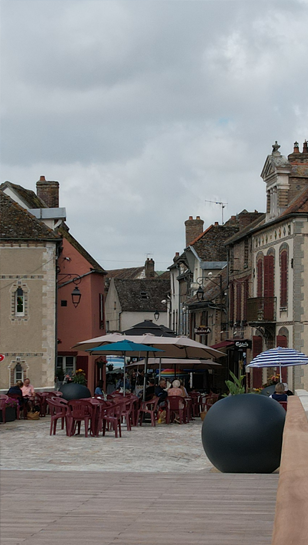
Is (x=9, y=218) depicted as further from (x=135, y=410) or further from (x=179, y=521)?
(x=179, y=521)

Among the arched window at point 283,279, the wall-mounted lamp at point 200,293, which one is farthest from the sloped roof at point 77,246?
the arched window at point 283,279

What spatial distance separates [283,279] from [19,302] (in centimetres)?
1077

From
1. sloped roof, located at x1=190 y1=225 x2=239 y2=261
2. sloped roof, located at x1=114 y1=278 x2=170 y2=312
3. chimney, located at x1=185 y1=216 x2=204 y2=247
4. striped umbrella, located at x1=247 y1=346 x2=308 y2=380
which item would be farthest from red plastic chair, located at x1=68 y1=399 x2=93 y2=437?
sloped roof, located at x1=114 y1=278 x2=170 y2=312

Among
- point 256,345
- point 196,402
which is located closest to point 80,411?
point 196,402

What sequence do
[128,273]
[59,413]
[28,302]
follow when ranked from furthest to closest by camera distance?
[128,273], [28,302], [59,413]

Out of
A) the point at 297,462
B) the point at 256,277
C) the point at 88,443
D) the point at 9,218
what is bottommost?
the point at 88,443

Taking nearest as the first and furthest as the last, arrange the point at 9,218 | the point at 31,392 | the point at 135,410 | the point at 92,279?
the point at 135,410, the point at 31,392, the point at 9,218, the point at 92,279

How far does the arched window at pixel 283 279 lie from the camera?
3291 cm

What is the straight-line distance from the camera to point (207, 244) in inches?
2034

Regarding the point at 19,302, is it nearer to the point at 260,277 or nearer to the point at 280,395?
the point at 260,277

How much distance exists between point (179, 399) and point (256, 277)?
15.8 meters

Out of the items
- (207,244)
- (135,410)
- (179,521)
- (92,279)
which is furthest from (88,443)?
(207,244)

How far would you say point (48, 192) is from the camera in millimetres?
46000

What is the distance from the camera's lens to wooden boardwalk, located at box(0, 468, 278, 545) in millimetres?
5551
